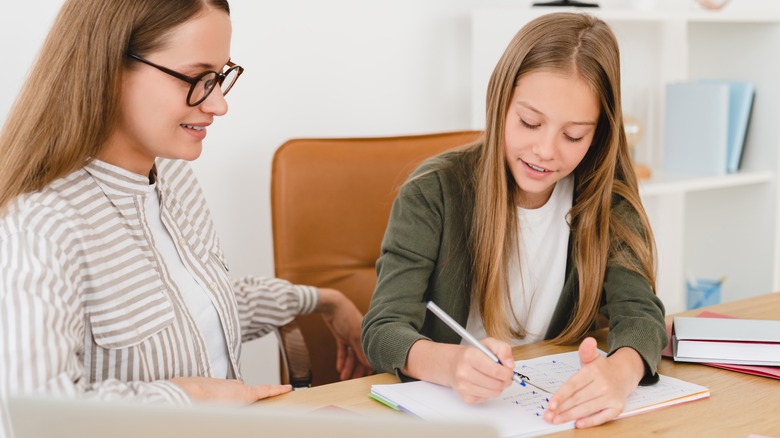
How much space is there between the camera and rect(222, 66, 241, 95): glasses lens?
54.5 inches

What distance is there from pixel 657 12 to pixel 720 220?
3.05 feet

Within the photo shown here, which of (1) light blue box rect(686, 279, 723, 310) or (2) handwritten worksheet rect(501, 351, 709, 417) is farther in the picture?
(1) light blue box rect(686, 279, 723, 310)

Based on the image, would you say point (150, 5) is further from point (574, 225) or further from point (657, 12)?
point (657, 12)

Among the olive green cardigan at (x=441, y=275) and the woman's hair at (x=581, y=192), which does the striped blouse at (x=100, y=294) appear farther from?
the woman's hair at (x=581, y=192)

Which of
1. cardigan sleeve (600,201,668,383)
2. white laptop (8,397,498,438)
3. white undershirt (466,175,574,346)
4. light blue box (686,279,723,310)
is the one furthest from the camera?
light blue box (686,279,723,310)

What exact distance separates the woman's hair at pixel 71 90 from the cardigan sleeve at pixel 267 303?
553 millimetres

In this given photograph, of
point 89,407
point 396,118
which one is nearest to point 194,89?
point 89,407

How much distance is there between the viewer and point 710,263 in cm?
329

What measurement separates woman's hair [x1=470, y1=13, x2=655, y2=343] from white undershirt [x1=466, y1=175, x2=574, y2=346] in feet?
0.09

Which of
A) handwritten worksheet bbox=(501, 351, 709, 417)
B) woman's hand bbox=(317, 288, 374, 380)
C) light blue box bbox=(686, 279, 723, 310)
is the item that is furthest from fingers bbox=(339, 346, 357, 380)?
light blue box bbox=(686, 279, 723, 310)

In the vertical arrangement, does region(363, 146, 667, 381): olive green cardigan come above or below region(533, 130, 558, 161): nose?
below

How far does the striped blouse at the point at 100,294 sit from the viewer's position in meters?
1.01

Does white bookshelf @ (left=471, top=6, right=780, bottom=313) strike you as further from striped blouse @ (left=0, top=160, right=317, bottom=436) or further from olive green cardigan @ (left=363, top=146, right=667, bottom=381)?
striped blouse @ (left=0, top=160, right=317, bottom=436)

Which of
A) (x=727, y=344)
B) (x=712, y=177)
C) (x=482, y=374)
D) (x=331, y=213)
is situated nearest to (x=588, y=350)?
(x=482, y=374)
